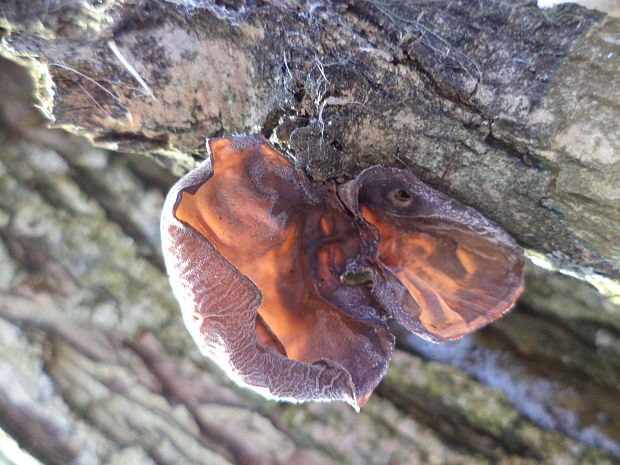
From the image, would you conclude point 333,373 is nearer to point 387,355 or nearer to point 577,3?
point 387,355

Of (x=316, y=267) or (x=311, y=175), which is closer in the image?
(x=311, y=175)

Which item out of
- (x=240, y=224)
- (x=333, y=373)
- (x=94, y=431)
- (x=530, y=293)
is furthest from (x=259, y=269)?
(x=530, y=293)

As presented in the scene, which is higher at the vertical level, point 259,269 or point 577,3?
point 577,3

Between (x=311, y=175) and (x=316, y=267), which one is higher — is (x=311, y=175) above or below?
above
